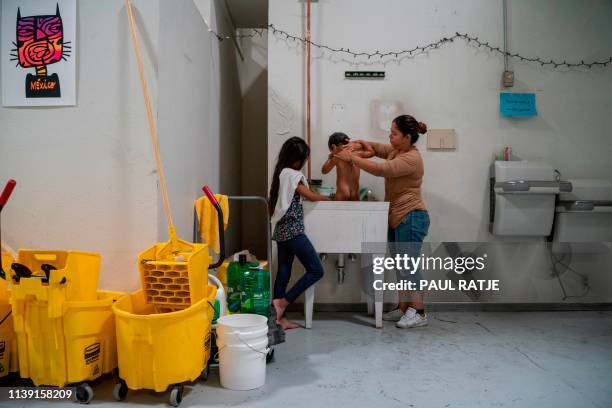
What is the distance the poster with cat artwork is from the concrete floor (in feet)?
4.73

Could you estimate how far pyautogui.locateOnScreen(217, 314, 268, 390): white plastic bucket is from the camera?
188 cm

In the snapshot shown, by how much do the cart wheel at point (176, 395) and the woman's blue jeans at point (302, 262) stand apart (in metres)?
1.16

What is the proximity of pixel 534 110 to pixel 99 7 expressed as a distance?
3.08 meters

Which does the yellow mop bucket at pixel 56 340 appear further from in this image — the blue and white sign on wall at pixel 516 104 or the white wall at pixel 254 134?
the blue and white sign on wall at pixel 516 104

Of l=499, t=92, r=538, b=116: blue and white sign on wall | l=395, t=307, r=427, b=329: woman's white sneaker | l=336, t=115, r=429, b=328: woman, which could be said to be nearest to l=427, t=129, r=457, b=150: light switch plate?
l=336, t=115, r=429, b=328: woman

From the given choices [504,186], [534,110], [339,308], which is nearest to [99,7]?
[339,308]

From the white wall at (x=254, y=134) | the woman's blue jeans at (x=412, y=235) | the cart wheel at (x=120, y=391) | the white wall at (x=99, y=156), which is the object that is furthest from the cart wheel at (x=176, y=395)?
the white wall at (x=254, y=134)

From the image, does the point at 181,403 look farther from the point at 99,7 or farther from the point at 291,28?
the point at 291,28

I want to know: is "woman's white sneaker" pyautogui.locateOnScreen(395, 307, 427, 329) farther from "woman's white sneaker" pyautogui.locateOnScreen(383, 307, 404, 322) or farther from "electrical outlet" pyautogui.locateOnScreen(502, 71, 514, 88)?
"electrical outlet" pyautogui.locateOnScreen(502, 71, 514, 88)

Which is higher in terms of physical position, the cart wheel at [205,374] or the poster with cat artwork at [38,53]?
the poster with cat artwork at [38,53]

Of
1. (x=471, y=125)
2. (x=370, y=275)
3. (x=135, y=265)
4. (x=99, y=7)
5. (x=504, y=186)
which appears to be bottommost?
(x=370, y=275)

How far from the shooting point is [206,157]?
315 cm

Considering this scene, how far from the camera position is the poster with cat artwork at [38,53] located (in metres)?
2.18

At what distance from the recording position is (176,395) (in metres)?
1.74
